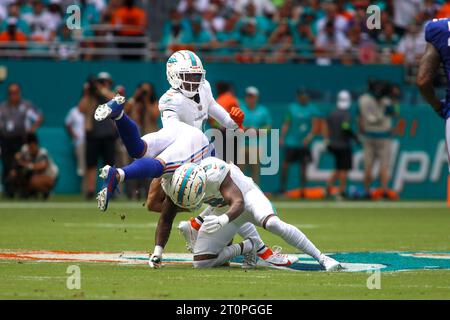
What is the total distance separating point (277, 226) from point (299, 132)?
12413 mm

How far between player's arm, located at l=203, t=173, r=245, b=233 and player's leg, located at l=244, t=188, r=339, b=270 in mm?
104

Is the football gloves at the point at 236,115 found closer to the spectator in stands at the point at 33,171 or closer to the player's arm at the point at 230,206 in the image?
the player's arm at the point at 230,206

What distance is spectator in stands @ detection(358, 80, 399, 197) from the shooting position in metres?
20.8

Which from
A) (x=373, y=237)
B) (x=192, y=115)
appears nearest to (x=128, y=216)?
(x=373, y=237)

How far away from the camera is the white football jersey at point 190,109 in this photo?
1096 cm

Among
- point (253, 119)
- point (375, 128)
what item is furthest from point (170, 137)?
point (375, 128)

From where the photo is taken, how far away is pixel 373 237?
1334 cm

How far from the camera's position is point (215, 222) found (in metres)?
9.01

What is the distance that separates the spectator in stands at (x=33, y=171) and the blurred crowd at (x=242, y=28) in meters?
2.63

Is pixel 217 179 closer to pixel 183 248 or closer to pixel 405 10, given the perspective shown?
pixel 183 248

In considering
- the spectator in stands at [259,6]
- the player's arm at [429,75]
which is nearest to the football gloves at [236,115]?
the player's arm at [429,75]

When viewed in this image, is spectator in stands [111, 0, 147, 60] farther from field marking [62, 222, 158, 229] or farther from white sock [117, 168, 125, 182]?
white sock [117, 168, 125, 182]
